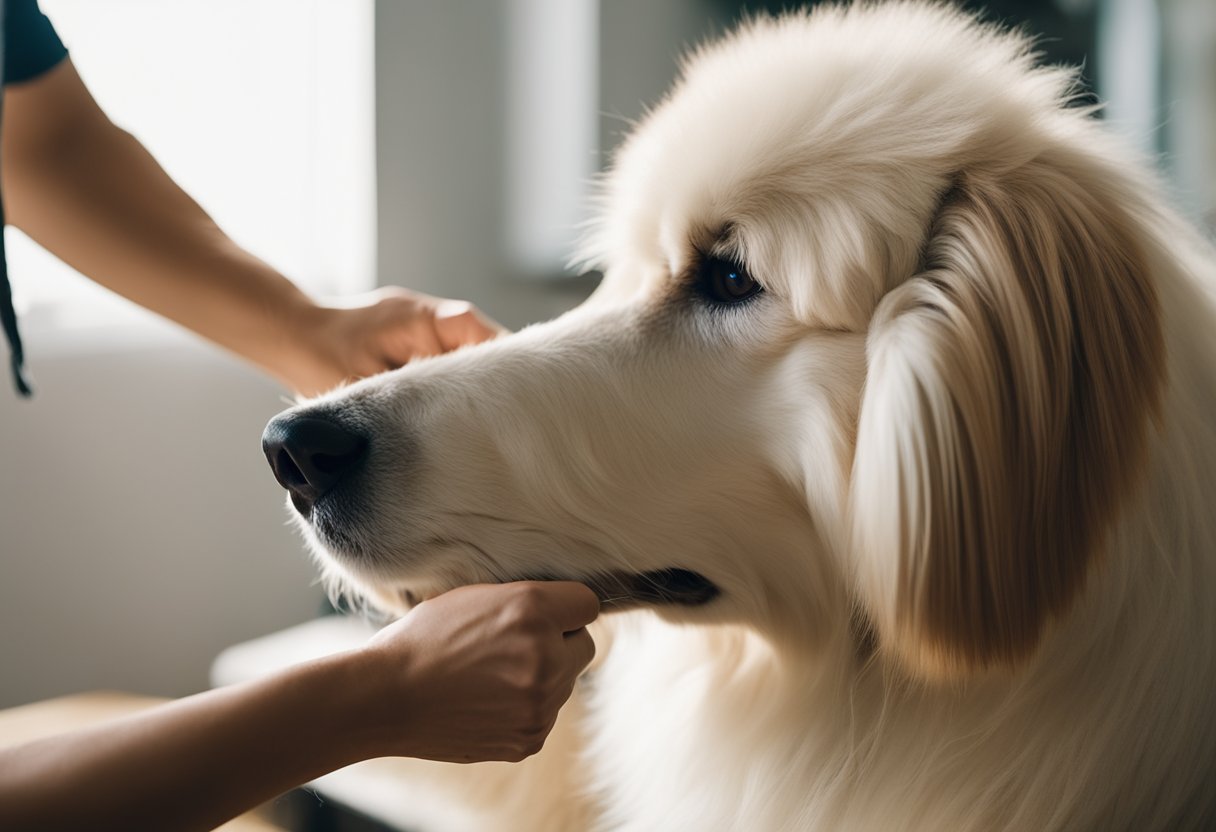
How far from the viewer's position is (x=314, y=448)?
2.22 feet

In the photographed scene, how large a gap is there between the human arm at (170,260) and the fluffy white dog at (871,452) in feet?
0.81

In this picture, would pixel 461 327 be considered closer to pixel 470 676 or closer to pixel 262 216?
pixel 470 676

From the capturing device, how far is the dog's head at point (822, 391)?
0.57 metres

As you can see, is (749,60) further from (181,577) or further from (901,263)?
(181,577)

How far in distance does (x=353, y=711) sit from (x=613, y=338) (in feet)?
1.05

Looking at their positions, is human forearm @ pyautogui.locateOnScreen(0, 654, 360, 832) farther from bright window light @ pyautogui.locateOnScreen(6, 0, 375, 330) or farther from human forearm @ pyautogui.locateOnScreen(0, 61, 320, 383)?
bright window light @ pyautogui.locateOnScreen(6, 0, 375, 330)

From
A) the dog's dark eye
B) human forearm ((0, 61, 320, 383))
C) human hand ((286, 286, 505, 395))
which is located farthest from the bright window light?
the dog's dark eye

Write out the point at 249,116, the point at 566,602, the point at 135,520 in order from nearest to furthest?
the point at 566,602 → the point at 135,520 → the point at 249,116

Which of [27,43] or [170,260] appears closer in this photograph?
[27,43]

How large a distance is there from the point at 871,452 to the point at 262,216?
61.3 inches

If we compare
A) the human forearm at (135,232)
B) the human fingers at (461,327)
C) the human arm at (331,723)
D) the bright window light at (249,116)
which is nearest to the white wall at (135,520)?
the bright window light at (249,116)

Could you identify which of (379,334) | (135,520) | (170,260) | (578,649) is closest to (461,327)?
(379,334)

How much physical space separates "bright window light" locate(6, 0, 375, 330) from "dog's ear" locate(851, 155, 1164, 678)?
1.36 metres

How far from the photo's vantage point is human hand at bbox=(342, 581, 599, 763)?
0.59 metres
